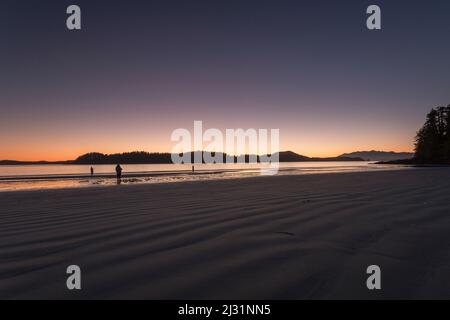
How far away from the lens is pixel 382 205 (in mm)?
5906

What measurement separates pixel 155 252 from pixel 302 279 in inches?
59.2

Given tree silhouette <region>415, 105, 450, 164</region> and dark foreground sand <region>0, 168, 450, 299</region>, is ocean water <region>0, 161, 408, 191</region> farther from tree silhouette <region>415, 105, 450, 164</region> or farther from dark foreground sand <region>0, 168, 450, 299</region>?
tree silhouette <region>415, 105, 450, 164</region>

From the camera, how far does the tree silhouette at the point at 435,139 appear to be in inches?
2140

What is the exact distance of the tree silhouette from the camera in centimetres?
5435

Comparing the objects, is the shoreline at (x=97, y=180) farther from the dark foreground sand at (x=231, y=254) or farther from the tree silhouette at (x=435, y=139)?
the tree silhouette at (x=435, y=139)

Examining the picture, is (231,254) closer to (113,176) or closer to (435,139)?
Result: (113,176)

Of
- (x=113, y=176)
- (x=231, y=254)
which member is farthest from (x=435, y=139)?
(x=231, y=254)

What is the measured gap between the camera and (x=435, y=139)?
55.6 meters

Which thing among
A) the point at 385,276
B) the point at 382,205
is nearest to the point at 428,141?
the point at 382,205

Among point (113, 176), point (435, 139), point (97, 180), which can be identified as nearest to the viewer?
point (97, 180)

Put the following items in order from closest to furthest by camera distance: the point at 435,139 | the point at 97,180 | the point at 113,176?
the point at 97,180, the point at 113,176, the point at 435,139

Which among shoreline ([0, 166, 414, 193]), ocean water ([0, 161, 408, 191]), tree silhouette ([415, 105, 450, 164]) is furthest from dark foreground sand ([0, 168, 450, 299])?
tree silhouette ([415, 105, 450, 164])

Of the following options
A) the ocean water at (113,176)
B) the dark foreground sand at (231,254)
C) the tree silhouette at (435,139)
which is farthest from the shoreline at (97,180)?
the tree silhouette at (435,139)
